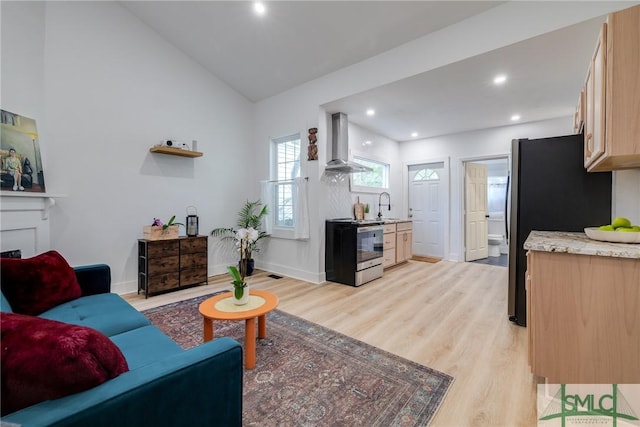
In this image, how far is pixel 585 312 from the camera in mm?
1470

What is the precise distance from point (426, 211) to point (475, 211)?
37.4 inches

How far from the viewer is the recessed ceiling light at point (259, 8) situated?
9.80 ft

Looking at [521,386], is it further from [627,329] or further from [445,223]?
[445,223]

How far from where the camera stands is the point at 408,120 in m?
4.75

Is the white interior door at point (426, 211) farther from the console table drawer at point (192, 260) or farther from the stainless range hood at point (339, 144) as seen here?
the console table drawer at point (192, 260)

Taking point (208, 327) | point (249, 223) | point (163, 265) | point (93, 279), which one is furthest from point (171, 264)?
point (208, 327)

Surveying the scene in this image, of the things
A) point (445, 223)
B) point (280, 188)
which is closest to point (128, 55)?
point (280, 188)

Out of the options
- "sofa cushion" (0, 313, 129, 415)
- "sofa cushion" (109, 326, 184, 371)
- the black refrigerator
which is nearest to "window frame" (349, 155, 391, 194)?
the black refrigerator

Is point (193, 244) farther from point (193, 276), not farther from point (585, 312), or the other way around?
point (585, 312)

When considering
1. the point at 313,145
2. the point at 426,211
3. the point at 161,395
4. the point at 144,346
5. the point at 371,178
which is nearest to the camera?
the point at 161,395

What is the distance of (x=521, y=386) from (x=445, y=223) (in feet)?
13.6

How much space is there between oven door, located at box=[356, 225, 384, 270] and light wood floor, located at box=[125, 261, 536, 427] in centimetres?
35

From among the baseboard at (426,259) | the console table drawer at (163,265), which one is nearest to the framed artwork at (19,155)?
the console table drawer at (163,265)

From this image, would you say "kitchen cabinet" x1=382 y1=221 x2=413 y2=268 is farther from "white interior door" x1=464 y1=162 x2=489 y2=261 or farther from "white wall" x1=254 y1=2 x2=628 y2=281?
"white interior door" x1=464 y1=162 x2=489 y2=261
